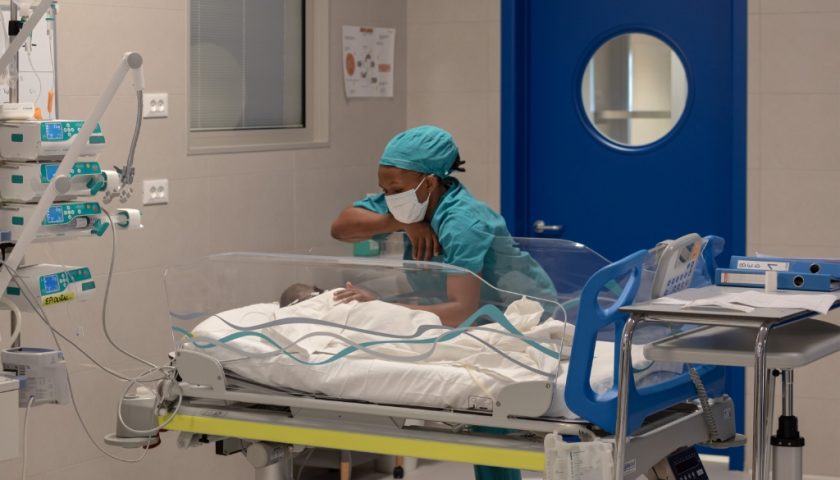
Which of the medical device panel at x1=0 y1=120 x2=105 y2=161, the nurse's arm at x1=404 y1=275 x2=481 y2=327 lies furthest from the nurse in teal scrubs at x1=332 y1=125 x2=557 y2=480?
the medical device panel at x1=0 y1=120 x2=105 y2=161

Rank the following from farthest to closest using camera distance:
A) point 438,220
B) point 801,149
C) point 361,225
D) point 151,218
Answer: point 801,149, point 151,218, point 361,225, point 438,220

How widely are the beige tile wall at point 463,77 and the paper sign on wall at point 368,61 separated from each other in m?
0.16

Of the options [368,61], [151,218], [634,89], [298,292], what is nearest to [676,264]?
[298,292]

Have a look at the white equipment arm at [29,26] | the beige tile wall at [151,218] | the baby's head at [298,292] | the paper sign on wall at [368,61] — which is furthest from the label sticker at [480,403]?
the paper sign on wall at [368,61]

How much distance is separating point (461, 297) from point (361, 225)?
2.56ft

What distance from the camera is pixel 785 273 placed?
2828mm

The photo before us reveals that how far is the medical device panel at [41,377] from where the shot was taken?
2.94 meters

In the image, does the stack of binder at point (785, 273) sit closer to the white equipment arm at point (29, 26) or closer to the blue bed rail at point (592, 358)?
A: the blue bed rail at point (592, 358)

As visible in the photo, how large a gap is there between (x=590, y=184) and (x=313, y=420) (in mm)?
2544

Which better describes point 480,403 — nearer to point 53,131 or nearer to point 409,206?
point 409,206

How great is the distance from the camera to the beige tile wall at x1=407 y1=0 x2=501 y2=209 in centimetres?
518

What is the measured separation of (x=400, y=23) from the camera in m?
5.30

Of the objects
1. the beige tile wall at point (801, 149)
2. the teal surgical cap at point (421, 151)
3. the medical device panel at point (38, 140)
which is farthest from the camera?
the beige tile wall at point (801, 149)

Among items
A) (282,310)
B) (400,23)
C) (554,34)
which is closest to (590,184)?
(554,34)
